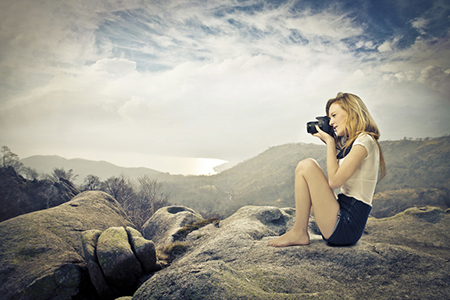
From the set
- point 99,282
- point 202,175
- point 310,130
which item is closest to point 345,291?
point 310,130

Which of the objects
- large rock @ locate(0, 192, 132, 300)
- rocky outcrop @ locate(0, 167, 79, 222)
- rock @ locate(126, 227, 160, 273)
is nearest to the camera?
large rock @ locate(0, 192, 132, 300)

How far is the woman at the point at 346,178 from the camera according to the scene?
334cm

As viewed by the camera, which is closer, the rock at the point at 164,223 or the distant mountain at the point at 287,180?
the rock at the point at 164,223

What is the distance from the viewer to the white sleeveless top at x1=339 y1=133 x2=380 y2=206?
3.30 m

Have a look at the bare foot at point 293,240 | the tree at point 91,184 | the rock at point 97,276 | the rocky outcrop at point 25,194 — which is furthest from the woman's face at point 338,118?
the tree at point 91,184

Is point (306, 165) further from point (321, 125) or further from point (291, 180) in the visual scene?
point (291, 180)

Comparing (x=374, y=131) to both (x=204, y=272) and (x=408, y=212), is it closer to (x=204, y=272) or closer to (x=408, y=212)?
(x=204, y=272)

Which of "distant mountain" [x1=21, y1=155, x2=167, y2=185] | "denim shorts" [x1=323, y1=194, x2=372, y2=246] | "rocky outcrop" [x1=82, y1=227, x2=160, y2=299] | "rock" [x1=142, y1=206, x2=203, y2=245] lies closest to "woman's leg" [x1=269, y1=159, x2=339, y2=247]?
"denim shorts" [x1=323, y1=194, x2=372, y2=246]

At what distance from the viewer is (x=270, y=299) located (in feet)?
8.09

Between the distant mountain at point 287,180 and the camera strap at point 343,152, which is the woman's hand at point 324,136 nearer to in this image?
the camera strap at point 343,152

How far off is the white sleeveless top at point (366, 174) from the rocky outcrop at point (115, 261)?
5953 millimetres

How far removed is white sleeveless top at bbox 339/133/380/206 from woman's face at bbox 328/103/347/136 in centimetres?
50

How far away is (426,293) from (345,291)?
0.97 metres

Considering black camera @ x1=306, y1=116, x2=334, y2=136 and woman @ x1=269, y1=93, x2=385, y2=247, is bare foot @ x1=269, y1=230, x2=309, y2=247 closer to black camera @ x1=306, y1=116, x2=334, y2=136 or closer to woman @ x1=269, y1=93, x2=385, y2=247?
woman @ x1=269, y1=93, x2=385, y2=247
